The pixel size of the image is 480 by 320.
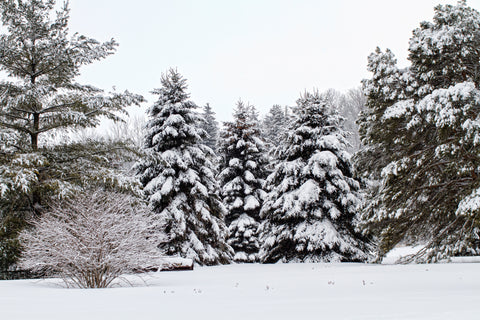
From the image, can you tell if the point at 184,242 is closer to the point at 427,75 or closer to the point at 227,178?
the point at 227,178

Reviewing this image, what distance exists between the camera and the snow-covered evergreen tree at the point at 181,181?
1939cm

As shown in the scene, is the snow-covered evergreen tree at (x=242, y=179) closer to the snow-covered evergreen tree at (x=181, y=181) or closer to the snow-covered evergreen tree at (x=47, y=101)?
the snow-covered evergreen tree at (x=181, y=181)

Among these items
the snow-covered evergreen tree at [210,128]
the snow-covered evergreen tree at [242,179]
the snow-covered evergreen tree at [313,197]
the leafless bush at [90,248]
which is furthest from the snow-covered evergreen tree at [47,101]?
the snow-covered evergreen tree at [210,128]

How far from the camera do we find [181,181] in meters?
20.2

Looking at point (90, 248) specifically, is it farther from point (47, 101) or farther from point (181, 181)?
point (181, 181)

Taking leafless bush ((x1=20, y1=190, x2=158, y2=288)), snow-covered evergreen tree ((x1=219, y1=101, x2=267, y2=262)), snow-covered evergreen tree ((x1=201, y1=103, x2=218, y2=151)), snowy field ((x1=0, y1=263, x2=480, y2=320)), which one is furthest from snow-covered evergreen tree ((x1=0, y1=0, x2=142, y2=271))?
snow-covered evergreen tree ((x1=201, y1=103, x2=218, y2=151))

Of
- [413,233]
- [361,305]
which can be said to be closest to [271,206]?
[413,233]

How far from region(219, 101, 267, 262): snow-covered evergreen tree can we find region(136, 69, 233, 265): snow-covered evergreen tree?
4.15 m

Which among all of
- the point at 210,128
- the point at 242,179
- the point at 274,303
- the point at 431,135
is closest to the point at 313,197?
the point at 431,135

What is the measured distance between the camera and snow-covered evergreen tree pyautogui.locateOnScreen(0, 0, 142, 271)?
14.0 metres

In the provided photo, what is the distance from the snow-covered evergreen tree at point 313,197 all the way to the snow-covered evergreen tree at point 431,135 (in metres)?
3.60

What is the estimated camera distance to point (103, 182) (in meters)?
14.4

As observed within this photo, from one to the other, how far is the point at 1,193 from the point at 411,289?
10.9m

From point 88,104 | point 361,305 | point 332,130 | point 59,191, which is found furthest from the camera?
point 332,130
